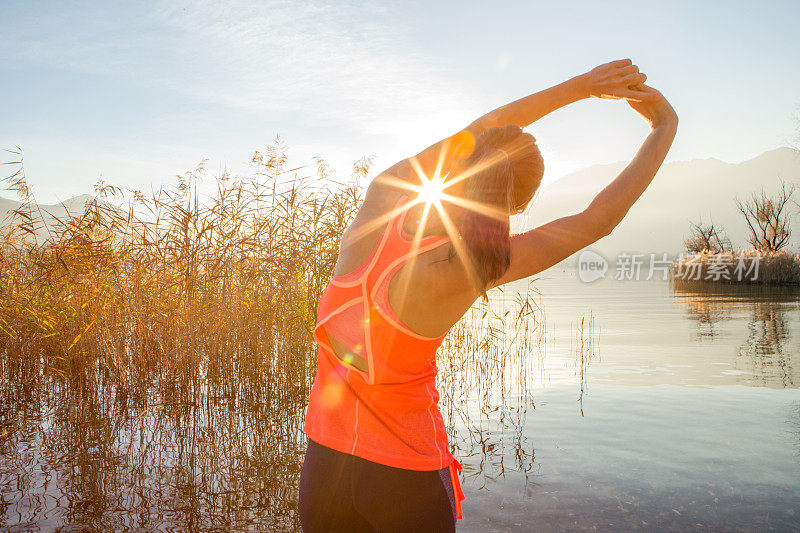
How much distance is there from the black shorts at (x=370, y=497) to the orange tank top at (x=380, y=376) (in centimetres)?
3

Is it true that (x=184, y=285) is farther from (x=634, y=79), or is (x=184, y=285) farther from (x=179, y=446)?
(x=634, y=79)

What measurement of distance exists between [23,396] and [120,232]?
2.27 metres

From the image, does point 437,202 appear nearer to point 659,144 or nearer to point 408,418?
point 408,418

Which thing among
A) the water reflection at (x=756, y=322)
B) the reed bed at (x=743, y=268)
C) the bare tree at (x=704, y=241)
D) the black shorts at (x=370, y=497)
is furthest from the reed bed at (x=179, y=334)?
the bare tree at (x=704, y=241)

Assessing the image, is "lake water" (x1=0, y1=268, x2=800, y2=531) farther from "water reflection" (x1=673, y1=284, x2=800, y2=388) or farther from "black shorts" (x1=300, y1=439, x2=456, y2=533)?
"black shorts" (x1=300, y1=439, x2=456, y2=533)

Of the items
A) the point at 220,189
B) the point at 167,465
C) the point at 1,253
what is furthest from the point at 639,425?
the point at 1,253

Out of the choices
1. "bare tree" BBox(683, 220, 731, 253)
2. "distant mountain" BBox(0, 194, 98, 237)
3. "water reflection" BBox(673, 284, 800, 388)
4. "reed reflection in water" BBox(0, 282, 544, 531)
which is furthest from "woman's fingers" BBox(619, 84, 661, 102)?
"bare tree" BBox(683, 220, 731, 253)

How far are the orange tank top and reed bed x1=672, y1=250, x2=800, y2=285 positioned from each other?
109 feet

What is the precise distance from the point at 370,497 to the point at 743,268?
113ft

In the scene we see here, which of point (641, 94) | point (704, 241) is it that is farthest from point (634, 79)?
point (704, 241)

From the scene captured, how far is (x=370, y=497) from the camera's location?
4.05ft

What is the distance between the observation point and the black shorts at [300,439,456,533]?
1235 millimetres

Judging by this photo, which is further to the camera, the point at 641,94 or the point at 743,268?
the point at 743,268

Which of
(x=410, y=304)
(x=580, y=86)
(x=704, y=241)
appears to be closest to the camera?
(x=410, y=304)
